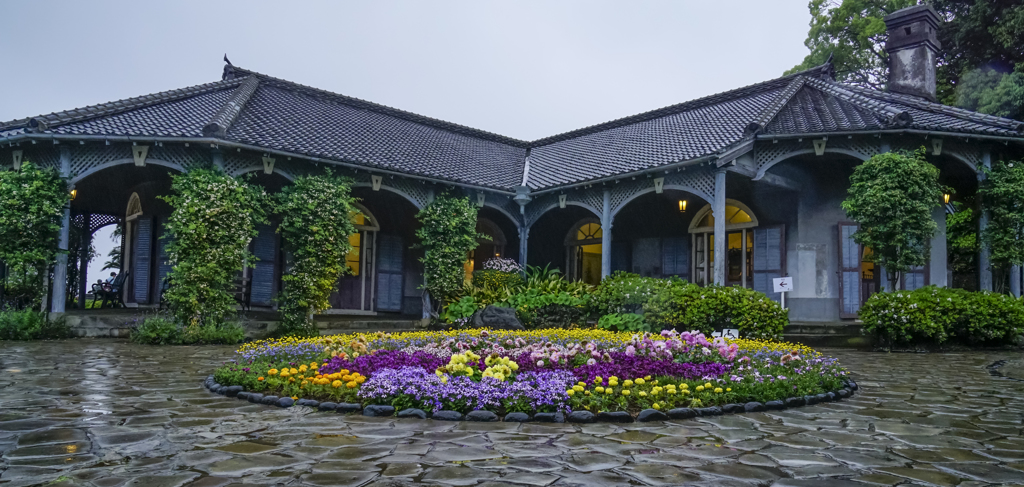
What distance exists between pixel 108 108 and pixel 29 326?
4.20 meters

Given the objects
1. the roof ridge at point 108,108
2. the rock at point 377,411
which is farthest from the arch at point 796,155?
the roof ridge at point 108,108

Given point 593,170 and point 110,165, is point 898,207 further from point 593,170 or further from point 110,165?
point 110,165

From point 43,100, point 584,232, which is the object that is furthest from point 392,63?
point 584,232

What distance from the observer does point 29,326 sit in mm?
10031

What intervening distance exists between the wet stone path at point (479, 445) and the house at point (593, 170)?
21.1ft

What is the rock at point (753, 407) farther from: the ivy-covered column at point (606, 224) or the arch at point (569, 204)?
the arch at point (569, 204)

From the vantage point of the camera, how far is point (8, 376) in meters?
6.14

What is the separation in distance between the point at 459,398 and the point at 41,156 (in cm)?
1033

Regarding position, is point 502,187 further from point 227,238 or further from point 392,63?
point 392,63

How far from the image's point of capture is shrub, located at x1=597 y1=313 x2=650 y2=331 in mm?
11109

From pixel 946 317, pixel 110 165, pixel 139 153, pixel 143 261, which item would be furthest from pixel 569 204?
pixel 143 261

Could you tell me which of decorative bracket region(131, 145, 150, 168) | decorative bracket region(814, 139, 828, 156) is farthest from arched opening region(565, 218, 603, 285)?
decorative bracket region(131, 145, 150, 168)

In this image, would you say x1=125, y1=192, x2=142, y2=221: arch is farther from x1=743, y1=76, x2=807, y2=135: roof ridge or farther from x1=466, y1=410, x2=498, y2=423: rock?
x1=743, y1=76, x2=807, y2=135: roof ridge

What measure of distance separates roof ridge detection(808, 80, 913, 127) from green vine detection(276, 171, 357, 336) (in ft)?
31.4
